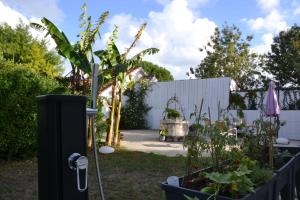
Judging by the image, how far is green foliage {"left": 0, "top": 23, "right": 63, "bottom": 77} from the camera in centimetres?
2162

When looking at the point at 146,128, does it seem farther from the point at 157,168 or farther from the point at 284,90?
the point at 157,168

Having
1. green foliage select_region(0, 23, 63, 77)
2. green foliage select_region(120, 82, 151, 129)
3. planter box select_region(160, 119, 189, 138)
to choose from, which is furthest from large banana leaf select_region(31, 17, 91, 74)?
green foliage select_region(0, 23, 63, 77)

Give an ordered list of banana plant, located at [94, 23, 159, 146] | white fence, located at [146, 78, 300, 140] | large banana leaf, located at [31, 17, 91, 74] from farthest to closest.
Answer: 1. white fence, located at [146, 78, 300, 140]
2. banana plant, located at [94, 23, 159, 146]
3. large banana leaf, located at [31, 17, 91, 74]

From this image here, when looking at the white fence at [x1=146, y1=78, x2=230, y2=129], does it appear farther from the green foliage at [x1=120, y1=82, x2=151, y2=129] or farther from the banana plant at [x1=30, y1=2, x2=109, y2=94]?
the banana plant at [x1=30, y1=2, x2=109, y2=94]

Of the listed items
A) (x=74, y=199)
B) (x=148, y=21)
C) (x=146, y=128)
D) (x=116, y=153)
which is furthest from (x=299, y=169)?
(x=146, y=128)

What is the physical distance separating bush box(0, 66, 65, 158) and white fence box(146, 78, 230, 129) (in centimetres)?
959

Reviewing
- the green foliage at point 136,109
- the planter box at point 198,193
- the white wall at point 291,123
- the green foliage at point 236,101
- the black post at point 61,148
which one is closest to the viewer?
the black post at point 61,148

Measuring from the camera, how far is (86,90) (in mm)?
9281

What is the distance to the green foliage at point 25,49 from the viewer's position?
21.6 m

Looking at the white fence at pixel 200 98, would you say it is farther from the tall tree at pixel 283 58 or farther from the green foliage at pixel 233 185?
the green foliage at pixel 233 185

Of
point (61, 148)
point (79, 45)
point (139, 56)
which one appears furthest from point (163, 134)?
point (61, 148)

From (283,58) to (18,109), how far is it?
71.9ft

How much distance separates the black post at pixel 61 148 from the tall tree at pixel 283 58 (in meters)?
23.8

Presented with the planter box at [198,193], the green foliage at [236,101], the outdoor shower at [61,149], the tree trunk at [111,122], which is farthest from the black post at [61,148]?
the green foliage at [236,101]
